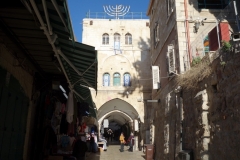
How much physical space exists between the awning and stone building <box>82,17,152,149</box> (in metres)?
14.0

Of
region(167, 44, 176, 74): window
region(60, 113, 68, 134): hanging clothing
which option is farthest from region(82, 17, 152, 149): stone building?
region(60, 113, 68, 134): hanging clothing

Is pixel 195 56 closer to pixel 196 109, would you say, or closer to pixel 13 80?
pixel 196 109

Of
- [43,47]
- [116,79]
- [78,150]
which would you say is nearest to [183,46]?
[78,150]

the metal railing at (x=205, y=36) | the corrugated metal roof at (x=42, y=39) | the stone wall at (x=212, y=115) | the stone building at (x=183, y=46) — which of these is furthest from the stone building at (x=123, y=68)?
the corrugated metal roof at (x=42, y=39)

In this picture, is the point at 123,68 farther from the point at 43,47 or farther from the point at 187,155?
the point at 43,47

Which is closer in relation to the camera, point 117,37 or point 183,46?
point 183,46

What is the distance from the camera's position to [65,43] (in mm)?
3412

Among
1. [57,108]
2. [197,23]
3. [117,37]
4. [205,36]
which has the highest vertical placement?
[117,37]

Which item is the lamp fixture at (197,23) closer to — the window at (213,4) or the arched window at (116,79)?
the window at (213,4)

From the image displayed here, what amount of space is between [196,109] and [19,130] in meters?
4.93

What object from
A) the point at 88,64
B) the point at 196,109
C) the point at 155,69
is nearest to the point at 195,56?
the point at 196,109

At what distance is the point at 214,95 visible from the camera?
565 centimetres

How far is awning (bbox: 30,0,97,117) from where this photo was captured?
2.57 metres

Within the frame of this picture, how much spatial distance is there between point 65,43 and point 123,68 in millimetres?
16574
